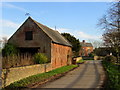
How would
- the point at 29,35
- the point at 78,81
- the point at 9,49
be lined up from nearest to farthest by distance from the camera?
the point at 78,81 < the point at 9,49 < the point at 29,35

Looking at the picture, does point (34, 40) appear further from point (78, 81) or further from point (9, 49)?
point (78, 81)

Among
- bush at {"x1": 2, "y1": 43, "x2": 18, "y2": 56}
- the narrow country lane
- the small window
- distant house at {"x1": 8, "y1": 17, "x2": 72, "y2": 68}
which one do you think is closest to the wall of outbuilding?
distant house at {"x1": 8, "y1": 17, "x2": 72, "y2": 68}

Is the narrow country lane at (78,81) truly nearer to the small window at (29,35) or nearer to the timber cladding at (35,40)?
the timber cladding at (35,40)

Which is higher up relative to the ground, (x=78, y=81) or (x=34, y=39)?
(x=34, y=39)

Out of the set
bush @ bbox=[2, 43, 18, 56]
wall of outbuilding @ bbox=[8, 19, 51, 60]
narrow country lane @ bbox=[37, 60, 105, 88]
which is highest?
wall of outbuilding @ bbox=[8, 19, 51, 60]

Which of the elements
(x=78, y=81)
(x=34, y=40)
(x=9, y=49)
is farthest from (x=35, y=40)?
(x=78, y=81)

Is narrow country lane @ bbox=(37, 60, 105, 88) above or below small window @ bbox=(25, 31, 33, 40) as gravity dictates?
below

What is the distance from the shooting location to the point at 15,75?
13297mm

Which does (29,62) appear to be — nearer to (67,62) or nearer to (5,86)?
(5,86)

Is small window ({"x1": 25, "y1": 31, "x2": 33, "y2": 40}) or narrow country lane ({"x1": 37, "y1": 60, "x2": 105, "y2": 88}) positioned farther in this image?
small window ({"x1": 25, "y1": 31, "x2": 33, "y2": 40})

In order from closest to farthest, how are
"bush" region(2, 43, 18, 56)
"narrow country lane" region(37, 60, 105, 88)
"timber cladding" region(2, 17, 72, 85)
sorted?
1. "narrow country lane" region(37, 60, 105, 88)
2. "bush" region(2, 43, 18, 56)
3. "timber cladding" region(2, 17, 72, 85)

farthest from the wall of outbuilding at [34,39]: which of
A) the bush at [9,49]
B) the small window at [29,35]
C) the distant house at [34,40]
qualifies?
the bush at [9,49]

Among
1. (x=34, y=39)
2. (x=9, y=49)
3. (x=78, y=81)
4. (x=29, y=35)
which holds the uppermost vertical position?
(x=29, y=35)

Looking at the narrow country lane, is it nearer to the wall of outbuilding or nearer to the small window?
the wall of outbuilding
